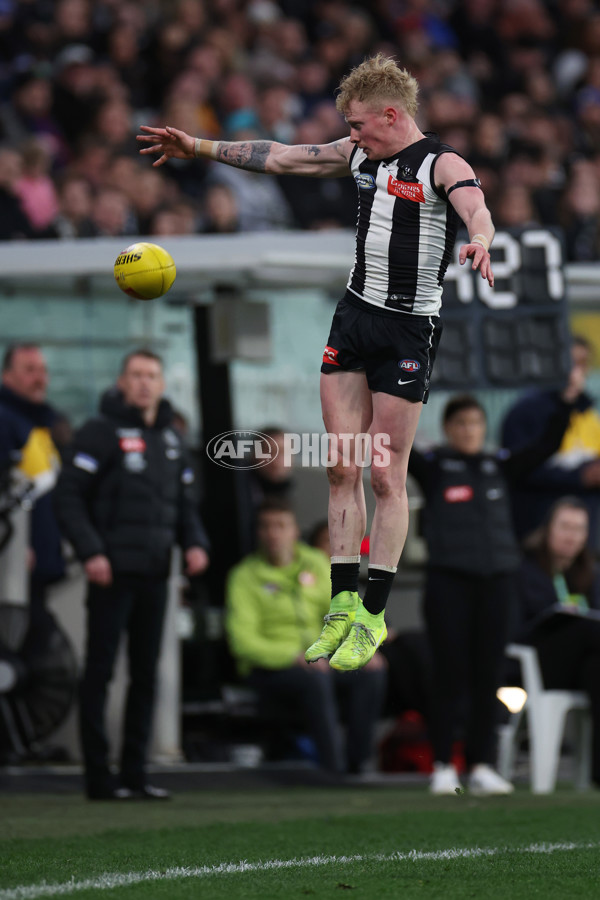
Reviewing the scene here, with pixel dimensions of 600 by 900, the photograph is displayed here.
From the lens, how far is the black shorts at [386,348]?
20.4 ft

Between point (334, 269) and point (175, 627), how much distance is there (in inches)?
111

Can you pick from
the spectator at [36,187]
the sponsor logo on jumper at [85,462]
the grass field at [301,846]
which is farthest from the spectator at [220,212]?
the grass field at [301,846]

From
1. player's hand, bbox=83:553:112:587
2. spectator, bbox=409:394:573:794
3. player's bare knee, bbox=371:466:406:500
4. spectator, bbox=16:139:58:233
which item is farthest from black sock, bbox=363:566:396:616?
spectator, bbox=16:139:58:233

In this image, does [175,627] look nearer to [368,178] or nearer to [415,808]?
[415,808]

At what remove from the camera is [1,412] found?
970cm

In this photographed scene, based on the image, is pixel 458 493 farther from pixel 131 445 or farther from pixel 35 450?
pixel 35 450

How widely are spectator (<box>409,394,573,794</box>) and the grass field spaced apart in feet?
1.28

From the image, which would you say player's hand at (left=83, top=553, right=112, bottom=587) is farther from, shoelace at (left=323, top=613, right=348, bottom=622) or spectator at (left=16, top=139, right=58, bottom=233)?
spectator at (left=16, top=139, right=58, bottom=233)

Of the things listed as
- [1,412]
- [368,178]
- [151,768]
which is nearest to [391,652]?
[151,768]

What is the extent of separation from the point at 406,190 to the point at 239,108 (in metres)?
8.65

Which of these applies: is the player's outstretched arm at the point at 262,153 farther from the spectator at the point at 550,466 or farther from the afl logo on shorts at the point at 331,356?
the spectator at the point at 550,466

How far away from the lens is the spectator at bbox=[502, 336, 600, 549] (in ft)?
37.4

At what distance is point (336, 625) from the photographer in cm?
638

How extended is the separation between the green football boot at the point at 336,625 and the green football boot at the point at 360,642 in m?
0.05
